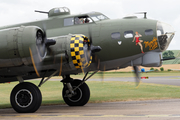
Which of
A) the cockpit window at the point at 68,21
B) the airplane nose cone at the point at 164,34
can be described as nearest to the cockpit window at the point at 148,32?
the airplane nose cone at the point at 164,34

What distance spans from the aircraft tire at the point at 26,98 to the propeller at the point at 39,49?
2.80 feet

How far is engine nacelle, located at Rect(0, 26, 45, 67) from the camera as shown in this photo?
10844 millimetres

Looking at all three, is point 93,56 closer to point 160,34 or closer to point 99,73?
point 99,73

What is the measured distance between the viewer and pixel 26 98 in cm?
1167

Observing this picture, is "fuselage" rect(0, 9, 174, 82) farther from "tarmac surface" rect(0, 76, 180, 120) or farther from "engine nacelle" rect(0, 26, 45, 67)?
"tarmac surface" rect(0, 76, 180, 120)

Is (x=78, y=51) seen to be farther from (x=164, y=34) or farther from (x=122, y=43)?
(x=164, y=34)

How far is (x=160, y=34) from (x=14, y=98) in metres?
7.15

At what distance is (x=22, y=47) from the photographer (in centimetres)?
1084

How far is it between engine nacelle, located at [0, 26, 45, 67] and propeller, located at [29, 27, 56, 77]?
0.53 ft

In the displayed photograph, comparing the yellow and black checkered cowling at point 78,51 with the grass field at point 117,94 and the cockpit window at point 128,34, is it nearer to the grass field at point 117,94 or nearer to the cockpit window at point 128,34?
the grass field at point 117,94

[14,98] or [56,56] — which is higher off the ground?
[56,56]

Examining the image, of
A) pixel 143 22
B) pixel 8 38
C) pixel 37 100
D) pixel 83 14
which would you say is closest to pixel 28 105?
pixel 37 100

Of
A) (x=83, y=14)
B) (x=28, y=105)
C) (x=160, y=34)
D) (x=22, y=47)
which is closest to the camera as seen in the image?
(x=22, y=47)

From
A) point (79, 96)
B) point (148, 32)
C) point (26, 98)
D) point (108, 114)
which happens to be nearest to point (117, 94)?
point (79, 96)
